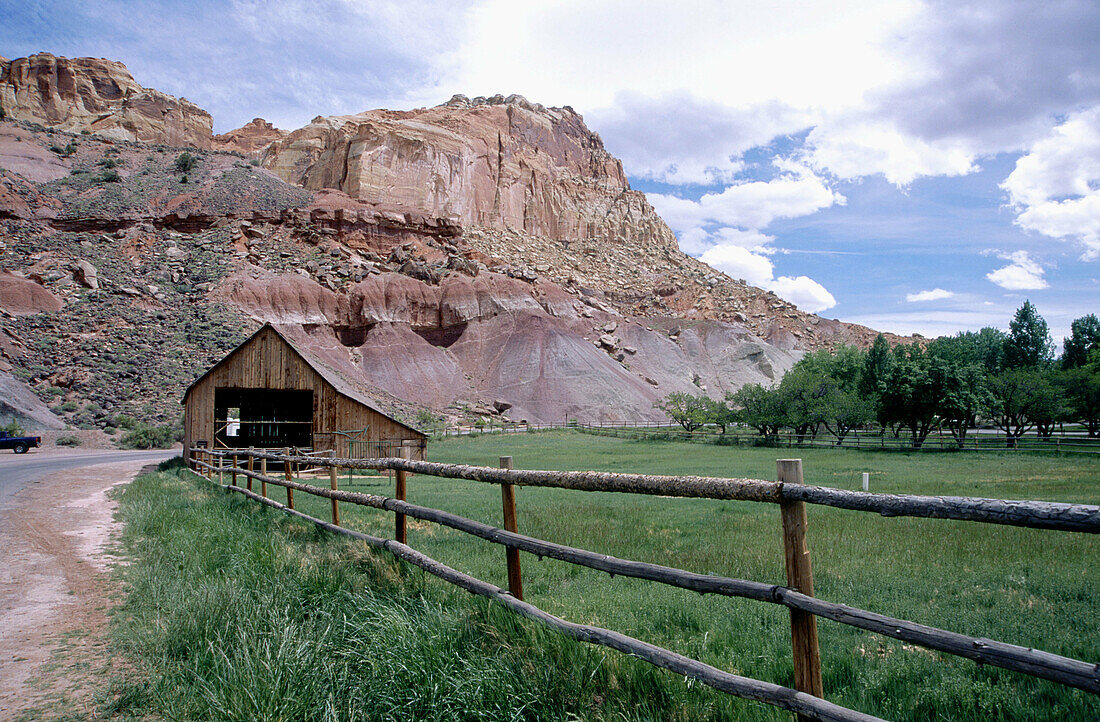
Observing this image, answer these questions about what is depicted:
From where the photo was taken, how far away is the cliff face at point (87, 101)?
10800 centimetres

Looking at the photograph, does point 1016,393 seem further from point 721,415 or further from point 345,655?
point 345,655

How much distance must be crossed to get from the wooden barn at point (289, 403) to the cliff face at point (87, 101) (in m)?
104

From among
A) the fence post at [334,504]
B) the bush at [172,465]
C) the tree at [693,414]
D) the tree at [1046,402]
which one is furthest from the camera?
→ the tree at [693,414]

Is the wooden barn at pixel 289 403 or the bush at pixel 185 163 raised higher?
the bush at pixel 185 163

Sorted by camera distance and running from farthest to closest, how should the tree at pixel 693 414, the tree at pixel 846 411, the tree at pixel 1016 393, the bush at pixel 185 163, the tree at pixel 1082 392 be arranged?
the bush at pixel 185 163 → the tree at pixel 693 414 → the tree at pixel 846 411 → the tree at pixel 1082 392 → the tree at pixel 1016 393

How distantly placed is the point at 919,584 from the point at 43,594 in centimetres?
885

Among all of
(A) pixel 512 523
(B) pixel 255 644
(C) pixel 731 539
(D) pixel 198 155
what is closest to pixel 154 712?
(B) pixel 255 644

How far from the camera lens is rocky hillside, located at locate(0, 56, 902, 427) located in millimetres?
50281

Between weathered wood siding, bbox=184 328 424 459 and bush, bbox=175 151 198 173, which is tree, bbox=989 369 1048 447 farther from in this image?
bush, bbox=175 151 198 173

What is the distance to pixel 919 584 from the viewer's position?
6.23 metres

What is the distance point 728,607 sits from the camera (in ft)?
17.9

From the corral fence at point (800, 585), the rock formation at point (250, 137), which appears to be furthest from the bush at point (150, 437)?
the rock formation at point (250, 137)

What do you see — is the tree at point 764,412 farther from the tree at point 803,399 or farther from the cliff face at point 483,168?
the cliff face at point 483,168

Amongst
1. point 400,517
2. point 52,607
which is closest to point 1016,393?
point 400,517
